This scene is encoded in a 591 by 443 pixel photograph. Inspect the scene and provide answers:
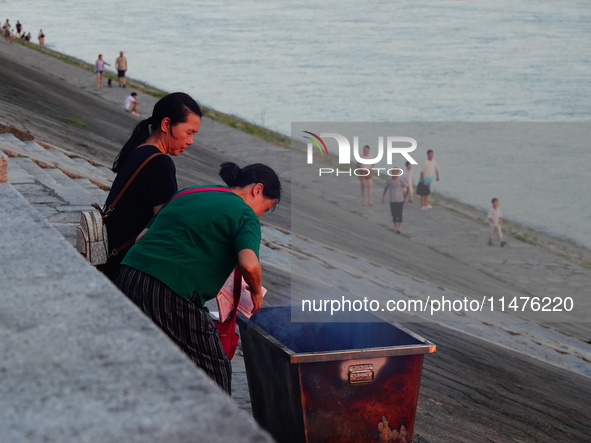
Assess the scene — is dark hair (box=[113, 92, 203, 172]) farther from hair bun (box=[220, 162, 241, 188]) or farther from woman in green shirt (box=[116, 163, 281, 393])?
woman in green shirt (box=[116, 163, 281, 393])

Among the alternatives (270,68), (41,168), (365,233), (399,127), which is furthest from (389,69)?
(41,168)

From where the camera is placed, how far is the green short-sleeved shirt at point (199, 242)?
3.94 metres

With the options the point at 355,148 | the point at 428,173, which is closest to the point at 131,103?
the point at 428,173

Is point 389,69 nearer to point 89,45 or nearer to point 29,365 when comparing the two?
point 89,45

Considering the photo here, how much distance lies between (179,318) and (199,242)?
36 cm

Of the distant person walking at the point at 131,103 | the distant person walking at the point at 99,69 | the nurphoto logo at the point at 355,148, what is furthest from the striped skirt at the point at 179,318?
the distant person walking at the point at 99,69

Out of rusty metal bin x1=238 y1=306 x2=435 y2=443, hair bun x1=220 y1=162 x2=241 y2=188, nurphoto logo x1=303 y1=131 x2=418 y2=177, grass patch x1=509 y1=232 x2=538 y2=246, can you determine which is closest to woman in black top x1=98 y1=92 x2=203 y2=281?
hair bun x1=220 y1=162 x2=241 y2=188

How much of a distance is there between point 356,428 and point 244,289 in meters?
0.92

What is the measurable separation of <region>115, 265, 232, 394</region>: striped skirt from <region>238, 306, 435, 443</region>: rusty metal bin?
0.42 meters

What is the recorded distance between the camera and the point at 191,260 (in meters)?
4.00

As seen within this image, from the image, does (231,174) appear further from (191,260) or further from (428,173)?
(428,173)

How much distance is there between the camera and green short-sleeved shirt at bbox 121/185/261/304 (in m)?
3.94

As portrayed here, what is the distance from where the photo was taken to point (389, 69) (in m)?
67.8

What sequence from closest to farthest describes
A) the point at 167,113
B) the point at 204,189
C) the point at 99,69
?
the point at 204,189 < the point at 167,113 < the point at 99,69
